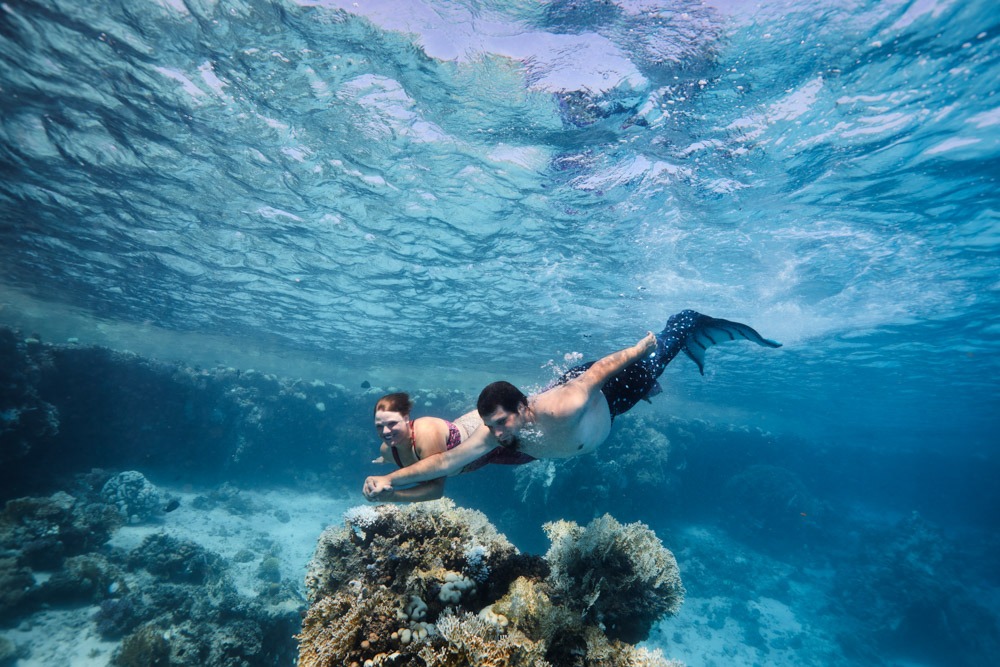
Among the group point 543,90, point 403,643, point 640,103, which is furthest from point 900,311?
point 403,643

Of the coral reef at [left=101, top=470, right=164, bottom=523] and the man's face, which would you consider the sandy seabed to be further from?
the man's face

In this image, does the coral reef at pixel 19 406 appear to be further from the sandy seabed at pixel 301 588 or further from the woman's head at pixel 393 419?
the woman's head at pixel 393 419

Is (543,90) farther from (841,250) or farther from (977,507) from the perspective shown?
(977,507)

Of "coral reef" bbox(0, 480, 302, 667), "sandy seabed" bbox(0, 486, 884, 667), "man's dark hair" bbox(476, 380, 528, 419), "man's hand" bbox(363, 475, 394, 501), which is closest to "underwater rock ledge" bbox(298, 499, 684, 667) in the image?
"man's hand" bbox(363, 475, 394, 501)

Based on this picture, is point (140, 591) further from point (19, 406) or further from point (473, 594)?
point (473, 594)

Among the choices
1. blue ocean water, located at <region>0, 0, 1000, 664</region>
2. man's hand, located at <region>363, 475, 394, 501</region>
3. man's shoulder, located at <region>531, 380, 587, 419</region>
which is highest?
blue ocean water, located at <region>0, 0, 1000, 664</region>

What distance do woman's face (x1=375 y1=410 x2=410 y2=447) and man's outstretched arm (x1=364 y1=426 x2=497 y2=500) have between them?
1.81 feet

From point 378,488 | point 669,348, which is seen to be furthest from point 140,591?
point 669,348

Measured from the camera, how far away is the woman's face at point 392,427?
4.57 meters

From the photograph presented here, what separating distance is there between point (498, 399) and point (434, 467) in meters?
1.01

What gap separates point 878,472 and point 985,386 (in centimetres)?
9101

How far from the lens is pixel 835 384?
35.7 m

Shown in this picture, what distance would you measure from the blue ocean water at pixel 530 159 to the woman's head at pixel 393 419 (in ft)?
24.6

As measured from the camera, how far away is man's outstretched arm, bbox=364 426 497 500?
4000mm
